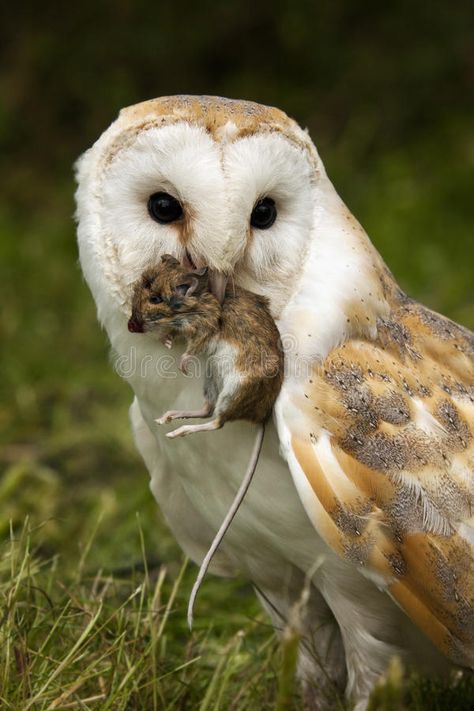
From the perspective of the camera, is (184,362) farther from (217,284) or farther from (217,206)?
(217,206)

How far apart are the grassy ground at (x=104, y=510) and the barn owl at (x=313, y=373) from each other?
26 cm

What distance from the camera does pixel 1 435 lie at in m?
4.46

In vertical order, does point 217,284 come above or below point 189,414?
above

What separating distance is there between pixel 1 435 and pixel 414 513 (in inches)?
97.4

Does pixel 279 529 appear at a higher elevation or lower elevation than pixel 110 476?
higher

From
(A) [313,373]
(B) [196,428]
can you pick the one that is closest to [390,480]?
(A) [313,373]

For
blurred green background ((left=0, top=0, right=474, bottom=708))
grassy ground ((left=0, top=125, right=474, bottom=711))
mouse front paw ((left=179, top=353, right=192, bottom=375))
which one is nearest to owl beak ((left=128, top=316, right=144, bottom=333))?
mouse front paw ((left=179, top=353, right=192, bottom=375))

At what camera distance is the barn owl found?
7.43ft

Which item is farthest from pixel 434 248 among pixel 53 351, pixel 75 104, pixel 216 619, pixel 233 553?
pixel 233 553

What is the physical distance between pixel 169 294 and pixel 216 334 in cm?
12

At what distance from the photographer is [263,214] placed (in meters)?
2.32

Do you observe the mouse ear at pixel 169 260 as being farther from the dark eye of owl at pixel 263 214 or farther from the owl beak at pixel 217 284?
the dark eye of owl at pixel 263 214

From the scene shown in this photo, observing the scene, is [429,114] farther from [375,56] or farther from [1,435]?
[1,435]

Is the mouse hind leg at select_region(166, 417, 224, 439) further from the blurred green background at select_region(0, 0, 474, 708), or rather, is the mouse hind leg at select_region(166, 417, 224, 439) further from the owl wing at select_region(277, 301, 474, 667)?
the blurred green background at select_region(0, 0, 474, 708)
